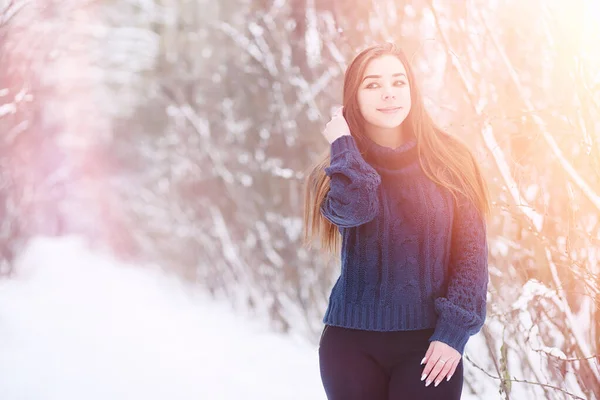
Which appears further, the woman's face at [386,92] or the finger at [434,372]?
the woman's face at [386,92]

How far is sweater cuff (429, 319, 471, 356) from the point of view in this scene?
1485 millimetres

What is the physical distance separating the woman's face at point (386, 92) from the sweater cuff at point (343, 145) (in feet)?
0.34

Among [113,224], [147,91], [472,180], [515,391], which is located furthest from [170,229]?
[472,180]

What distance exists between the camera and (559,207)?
8.71ft

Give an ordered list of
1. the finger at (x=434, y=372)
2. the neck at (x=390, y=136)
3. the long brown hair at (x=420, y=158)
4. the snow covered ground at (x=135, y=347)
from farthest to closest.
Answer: the snow covered ground at (x=135, y=347) → the neck at (x=390, y=136) → the long brown hair at (x=420, y=158) → the finger at (x=434, y=372)

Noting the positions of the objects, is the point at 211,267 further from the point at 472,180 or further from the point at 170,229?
the point at 472,180

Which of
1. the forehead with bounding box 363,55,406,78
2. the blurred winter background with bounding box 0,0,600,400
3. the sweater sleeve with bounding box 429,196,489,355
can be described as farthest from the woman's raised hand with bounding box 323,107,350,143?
the blurred winter background with bounding box 0,0,600,400

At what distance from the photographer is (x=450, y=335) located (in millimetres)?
1488

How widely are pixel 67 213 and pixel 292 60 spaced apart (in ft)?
27.1

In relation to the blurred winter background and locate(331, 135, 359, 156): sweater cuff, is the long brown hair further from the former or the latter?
the blurred winter background

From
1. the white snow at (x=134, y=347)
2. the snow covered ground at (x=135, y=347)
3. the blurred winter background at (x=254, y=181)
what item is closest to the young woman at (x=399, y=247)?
the blurred winter background at (x=254, y=181)

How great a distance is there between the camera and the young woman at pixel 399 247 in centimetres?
151

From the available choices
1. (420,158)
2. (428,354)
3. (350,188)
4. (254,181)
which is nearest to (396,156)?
(420,158)

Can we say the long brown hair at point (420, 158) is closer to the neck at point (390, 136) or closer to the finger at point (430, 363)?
the neck at point (390, 136)
